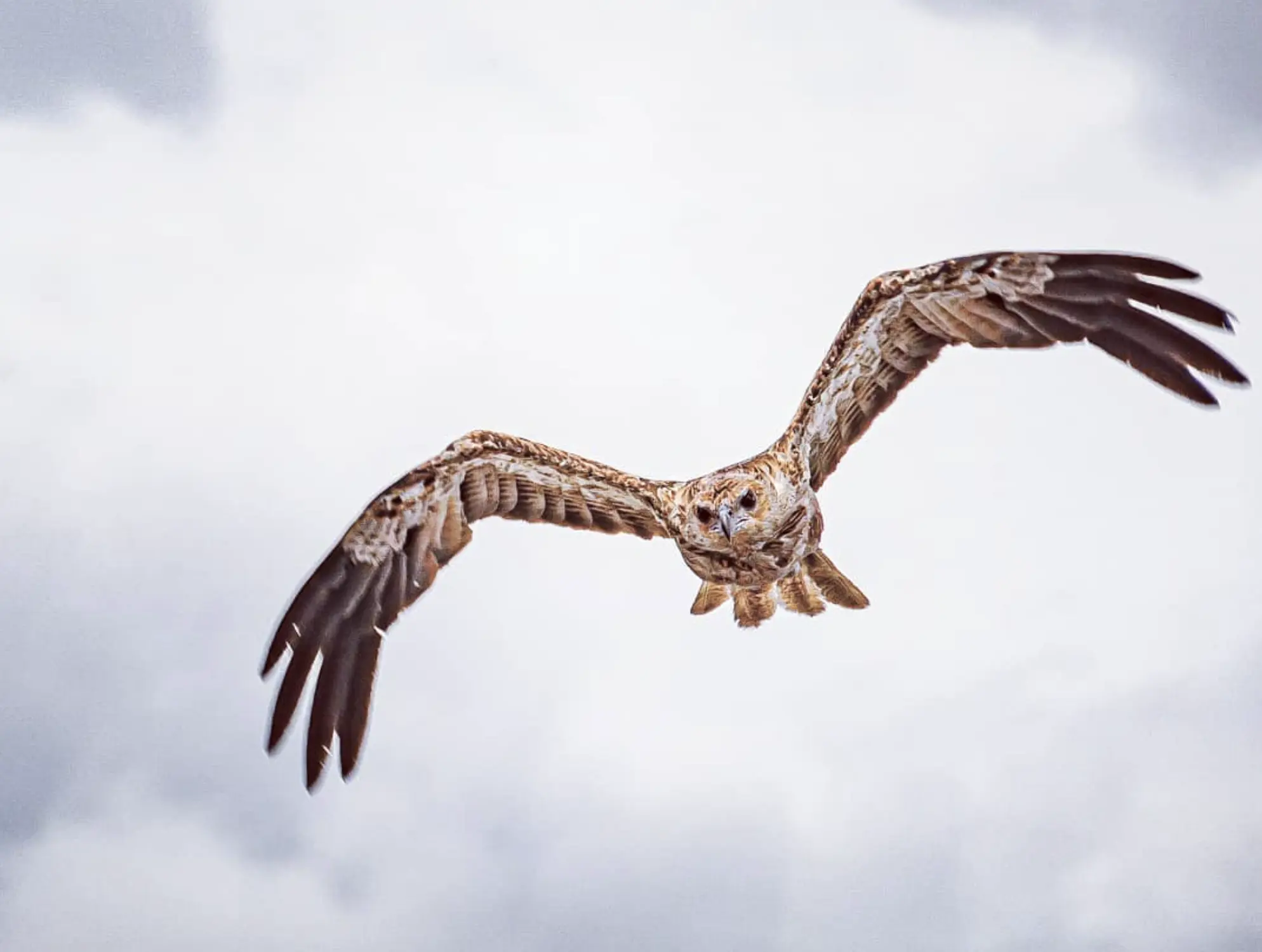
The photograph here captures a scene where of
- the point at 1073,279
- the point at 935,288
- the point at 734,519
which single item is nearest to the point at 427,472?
the point at 734,519

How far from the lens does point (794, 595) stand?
21.3 meters

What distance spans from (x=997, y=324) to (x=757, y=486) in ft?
10.2

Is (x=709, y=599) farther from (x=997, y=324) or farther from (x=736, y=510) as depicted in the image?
(x=997, y=324)

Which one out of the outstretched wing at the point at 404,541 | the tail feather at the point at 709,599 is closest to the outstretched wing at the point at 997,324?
the tail feather at the point at 709,599

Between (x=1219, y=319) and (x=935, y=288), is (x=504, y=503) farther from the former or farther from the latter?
(x=1219, y=319)

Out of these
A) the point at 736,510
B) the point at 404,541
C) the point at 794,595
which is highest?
the point at 404,541

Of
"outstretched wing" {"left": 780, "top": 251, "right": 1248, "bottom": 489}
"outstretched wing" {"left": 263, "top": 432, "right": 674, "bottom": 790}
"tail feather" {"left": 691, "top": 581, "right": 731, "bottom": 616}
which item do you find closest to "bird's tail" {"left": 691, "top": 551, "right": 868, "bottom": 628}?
"tail feather" {"left": 691, "top": 581, "right": 731, "bottom": 616}

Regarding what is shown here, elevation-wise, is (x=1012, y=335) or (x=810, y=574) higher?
(x=1012, y=335)

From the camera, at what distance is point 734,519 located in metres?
20.0

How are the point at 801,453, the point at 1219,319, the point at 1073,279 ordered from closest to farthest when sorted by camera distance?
the point at 1219,319, the point at 1073,279, the point at 801,453

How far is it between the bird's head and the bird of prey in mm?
Result: 19

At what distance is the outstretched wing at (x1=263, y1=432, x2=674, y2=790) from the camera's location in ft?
69.9

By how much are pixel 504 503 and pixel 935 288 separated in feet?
18.9

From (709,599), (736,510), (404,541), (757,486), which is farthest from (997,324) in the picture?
(404,541)
